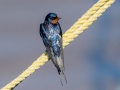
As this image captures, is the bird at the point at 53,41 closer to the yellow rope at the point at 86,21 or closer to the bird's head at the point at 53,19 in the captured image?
the bird's head at the point at 53,19

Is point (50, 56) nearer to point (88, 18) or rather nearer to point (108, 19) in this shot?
point (88, 18)

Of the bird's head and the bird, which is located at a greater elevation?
the bird's head

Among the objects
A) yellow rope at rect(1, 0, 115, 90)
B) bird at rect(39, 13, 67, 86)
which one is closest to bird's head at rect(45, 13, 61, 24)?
bird at rect(39, 13, 67, 86)

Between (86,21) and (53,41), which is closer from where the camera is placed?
(86,21)

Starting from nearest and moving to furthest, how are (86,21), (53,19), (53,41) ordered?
(86,21), (53,41), (53,19)

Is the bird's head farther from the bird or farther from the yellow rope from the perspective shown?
the yellow rope

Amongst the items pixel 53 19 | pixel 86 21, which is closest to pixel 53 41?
pixel 53 19

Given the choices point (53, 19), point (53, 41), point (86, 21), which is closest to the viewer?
point (86, 21)

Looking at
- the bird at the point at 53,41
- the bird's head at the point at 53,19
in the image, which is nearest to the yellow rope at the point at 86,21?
the bird at the point at 53,41

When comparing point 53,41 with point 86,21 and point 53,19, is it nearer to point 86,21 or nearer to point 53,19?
point 53,19
